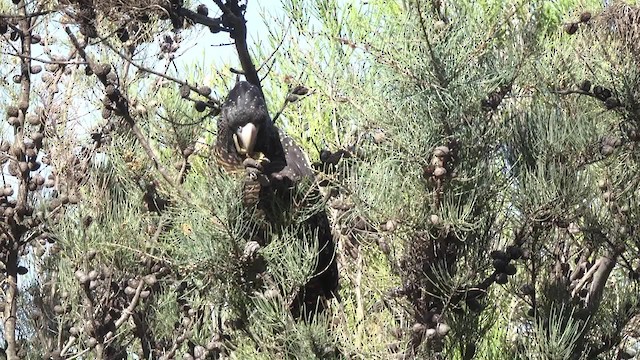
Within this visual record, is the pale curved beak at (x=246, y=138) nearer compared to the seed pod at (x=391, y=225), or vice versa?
the seed pod at (x=391, y=225)

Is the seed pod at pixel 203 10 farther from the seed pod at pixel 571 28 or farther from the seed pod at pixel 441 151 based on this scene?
the seed pod at pixel 571 28

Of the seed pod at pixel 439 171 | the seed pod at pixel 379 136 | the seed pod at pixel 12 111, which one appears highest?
the seed pod at pixel 12 111

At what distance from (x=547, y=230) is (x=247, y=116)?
0.91 m

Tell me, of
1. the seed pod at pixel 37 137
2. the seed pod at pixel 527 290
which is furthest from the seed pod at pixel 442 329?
the seed pod at pixel 37 137

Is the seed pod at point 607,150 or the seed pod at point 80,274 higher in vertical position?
the seed pod at point 80,274

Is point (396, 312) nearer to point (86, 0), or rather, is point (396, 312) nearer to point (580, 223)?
point (580, 223)

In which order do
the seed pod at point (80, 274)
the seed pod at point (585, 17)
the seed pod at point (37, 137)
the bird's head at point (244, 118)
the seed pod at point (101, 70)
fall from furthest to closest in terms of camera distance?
the seed pod at point (37, 137) → the bird's head at point (244, 118) → the seed pod at point (80, 274) → the seed pod at point (585, 17) → the seed pod at point (101, 70)

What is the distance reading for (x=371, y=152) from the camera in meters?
2.72

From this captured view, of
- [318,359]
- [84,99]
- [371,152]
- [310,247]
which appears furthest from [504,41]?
[84,99]

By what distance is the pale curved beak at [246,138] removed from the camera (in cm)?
299

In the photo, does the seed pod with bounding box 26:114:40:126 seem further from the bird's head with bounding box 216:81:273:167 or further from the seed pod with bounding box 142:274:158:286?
the seed pod with bounding box 142:274:158:286

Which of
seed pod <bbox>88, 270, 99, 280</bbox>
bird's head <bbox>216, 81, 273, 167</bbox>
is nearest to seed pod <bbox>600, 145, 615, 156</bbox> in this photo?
bird's head <bbox>216, 81, 273, 167</bbox>

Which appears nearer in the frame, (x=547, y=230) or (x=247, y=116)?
(x=547, y=230)

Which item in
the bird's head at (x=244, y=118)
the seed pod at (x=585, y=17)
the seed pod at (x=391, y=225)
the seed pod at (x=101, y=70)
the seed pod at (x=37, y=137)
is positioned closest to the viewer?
the seed pod at (x=391, y=225)
